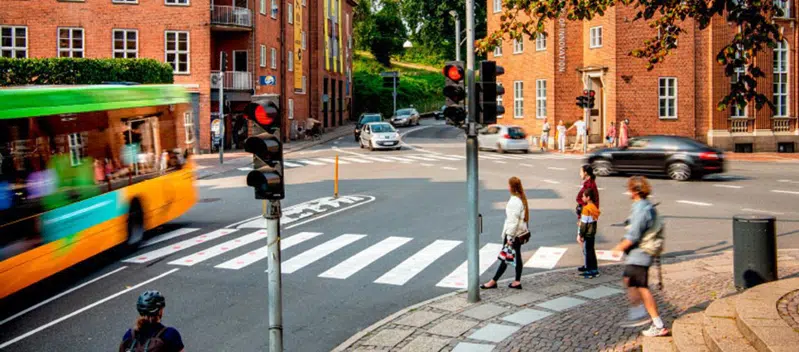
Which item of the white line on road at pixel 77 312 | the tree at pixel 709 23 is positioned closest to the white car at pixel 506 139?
the tree at pixel 709 23

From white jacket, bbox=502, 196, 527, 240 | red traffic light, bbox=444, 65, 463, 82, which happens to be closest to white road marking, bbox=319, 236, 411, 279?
white jacket, bbox=502, 196, 527, 240

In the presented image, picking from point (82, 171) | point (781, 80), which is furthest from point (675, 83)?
point (82, 171)

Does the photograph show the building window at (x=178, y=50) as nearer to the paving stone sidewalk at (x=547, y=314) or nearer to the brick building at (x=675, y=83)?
the brick building at (x=675, y=83)

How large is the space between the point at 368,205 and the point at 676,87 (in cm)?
2650

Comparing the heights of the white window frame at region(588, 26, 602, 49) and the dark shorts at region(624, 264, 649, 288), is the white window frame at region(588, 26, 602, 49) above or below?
above

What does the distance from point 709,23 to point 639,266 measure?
3501 mm

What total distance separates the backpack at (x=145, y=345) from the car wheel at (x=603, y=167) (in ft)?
75.2

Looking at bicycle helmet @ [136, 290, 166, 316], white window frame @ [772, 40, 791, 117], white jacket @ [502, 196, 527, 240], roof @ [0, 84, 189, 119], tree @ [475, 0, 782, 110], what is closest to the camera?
bicycle helmet @ [136, 290, 166, 316]

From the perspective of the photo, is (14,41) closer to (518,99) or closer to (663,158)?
(518,99)

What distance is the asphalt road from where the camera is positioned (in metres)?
9.50

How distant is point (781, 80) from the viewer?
42938 millimetres

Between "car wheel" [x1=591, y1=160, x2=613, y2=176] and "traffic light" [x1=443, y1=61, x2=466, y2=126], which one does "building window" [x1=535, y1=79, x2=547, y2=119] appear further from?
"traffic light" [x1=443, y1=61, x2=466, y2=126]

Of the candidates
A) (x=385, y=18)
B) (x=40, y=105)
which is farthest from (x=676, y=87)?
(x=385, y=18)

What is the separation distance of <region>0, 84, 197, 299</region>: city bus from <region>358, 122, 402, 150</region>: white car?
26111 millimetres
